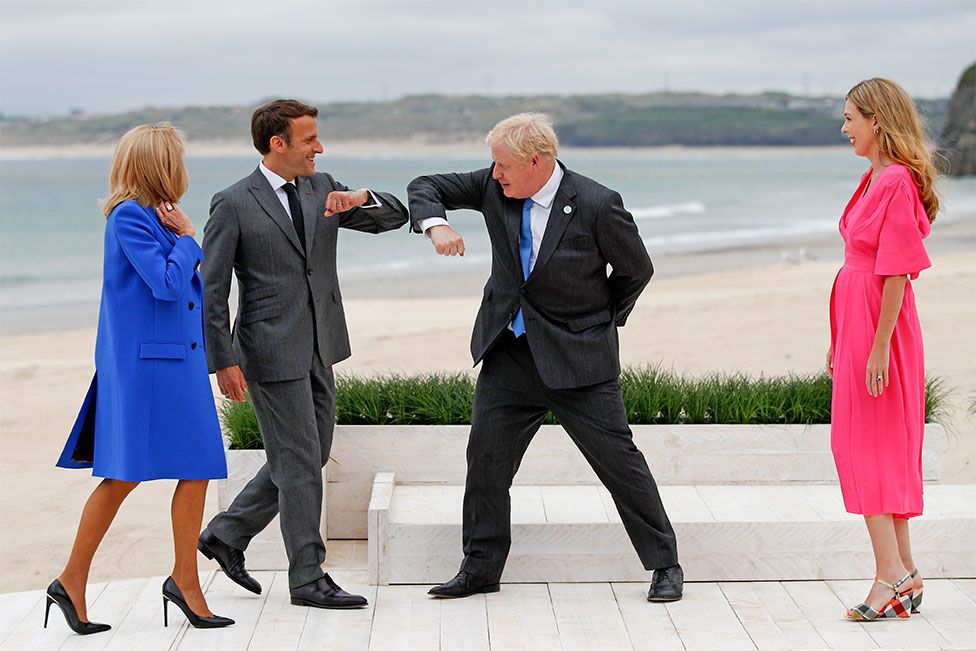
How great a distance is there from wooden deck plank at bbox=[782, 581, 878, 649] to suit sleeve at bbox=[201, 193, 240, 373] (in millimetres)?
2148

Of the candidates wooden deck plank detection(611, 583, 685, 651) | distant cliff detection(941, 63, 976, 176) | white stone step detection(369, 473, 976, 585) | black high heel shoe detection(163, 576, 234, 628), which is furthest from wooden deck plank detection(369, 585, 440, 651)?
distant cliff detection(941, 63, 976, 176)

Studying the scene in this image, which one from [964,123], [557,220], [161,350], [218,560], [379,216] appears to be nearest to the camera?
[161,350]

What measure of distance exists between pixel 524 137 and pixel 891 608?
6.61ft

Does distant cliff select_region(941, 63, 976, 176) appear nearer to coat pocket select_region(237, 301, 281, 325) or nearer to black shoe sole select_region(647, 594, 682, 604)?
black shoe sole select_region(647, 594, 682, 604)

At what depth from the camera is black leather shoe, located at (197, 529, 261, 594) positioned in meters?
4.71

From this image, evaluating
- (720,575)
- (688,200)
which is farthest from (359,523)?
(688,200)

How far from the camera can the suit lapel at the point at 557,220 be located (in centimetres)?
442

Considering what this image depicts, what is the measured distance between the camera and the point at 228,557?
4.73 meters

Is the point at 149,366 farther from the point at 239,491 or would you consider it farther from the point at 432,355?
the point at 432,355

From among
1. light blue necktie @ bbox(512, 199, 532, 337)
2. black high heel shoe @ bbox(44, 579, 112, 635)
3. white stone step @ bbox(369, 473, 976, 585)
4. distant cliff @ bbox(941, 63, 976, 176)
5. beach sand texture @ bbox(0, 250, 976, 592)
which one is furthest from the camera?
distant cliff @ bbox(941, 63, 976, 176)

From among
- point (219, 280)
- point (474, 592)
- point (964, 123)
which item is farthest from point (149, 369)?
point (964, 123)

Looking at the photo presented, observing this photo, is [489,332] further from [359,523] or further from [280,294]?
[359,523]

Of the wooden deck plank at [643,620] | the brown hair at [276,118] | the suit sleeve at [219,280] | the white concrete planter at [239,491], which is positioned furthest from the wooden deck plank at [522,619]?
the brown hair at [276,118]

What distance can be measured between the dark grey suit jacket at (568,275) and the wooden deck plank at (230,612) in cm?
120
